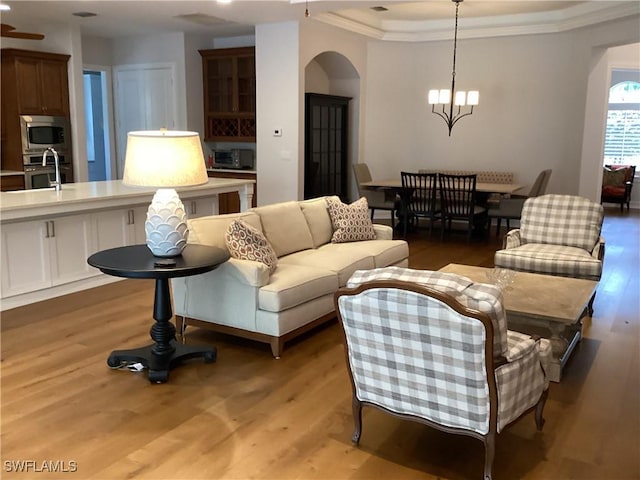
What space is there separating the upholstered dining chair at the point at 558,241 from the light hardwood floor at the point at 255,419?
1.88 ft

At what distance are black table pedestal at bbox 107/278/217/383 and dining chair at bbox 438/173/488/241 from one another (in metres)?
4.80

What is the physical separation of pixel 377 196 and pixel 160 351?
5513mm

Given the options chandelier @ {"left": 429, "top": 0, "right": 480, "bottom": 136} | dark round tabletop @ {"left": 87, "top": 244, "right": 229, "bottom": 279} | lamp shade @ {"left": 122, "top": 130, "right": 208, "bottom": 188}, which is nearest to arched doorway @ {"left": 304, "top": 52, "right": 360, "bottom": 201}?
chandelier @ {"left": 429, "top": 0, "right": 480, "bottom": 136}

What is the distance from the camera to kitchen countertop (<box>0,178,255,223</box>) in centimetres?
420

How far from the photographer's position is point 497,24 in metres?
8.44

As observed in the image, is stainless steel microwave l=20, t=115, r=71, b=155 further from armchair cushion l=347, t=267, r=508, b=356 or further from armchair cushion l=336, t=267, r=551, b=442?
armchair cushion l=347, t=267, r=508, b=356

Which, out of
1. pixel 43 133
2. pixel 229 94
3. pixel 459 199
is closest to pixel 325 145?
pixel 229 94

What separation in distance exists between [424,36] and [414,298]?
7752 mm

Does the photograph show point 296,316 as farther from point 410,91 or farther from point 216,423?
point 410,91

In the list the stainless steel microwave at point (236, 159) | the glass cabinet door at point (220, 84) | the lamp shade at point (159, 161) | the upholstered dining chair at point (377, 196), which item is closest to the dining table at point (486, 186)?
the upholstered dining chair at point (377, 196)

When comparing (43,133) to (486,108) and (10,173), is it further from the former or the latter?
(486,108)

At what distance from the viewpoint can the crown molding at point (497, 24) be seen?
7258 mm

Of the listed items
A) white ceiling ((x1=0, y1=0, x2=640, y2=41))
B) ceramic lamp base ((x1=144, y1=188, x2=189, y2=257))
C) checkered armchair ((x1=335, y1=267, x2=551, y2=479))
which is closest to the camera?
checkered armchair ((x1=335, y1=267, x2=551, y2=479))

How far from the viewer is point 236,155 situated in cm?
859
